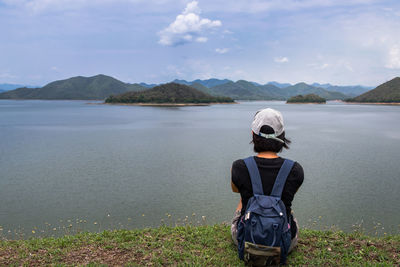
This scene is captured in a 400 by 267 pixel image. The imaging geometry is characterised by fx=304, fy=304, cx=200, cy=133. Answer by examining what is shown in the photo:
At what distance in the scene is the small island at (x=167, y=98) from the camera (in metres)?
151

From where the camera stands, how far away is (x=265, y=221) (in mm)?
3424

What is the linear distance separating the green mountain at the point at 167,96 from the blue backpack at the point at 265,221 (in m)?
146

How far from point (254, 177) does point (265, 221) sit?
0.50 metres

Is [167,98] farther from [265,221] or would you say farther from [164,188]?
[265,221]

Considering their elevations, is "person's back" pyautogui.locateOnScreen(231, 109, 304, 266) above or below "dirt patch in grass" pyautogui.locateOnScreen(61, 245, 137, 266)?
above

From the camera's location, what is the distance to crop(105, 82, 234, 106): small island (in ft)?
495

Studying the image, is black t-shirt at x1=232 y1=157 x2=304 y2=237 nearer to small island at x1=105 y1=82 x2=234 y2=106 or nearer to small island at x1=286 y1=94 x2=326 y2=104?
small island at x1=105 y1=82 x2=234 y2=106

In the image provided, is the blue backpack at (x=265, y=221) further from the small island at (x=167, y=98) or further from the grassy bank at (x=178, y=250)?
the small island at (x=167, y=98)

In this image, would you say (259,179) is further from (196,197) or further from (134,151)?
(134,151)

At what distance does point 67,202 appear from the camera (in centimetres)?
1129

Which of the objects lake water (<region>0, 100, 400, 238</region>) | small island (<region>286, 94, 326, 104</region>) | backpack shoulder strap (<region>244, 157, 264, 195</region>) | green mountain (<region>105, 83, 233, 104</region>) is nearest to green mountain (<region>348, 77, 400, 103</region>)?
small island (<region>286, 94, 326, 104</region>)

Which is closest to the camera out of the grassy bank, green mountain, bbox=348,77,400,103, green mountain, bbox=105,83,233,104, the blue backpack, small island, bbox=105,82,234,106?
the blue backpack

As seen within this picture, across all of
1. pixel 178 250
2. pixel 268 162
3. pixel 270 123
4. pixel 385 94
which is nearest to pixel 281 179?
pixel 268 162

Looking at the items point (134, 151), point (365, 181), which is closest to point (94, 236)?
point (365, 181)
